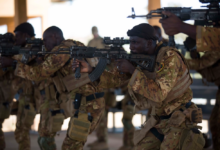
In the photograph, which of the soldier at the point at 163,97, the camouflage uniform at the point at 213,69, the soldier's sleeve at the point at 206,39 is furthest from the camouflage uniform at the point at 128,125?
the soldier's sleeve at the point at 206,39

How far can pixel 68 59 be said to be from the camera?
3939 mm

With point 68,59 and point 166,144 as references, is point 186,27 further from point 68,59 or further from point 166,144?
point 68,59

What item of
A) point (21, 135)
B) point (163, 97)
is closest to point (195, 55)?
point (163, 97)

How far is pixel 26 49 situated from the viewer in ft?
14.0

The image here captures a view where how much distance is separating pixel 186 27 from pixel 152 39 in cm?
50

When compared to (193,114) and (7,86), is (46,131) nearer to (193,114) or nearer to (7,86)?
(7,86)

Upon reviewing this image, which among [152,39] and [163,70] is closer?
[163,70]

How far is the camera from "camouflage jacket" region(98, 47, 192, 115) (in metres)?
2.72

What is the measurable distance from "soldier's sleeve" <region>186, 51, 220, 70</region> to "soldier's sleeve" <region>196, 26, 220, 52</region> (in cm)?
183

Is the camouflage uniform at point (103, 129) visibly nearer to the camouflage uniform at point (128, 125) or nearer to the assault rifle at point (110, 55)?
the camouflage uniform at point (128, 125)

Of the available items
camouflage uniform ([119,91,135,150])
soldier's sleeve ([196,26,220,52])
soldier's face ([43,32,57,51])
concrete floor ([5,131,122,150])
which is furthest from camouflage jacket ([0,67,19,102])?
soldier's sleeve ([196,26,220,52])

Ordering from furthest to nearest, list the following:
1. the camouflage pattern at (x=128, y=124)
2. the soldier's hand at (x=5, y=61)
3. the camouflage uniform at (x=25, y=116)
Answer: the camouflage pattern at (x=128, y=124) → the camouflage uniform at (x=25, y=116) → the soldier's hand at (x=5, y=61)

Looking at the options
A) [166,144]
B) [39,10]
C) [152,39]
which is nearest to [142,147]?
[166,144]

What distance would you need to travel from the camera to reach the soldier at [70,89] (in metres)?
3.70
